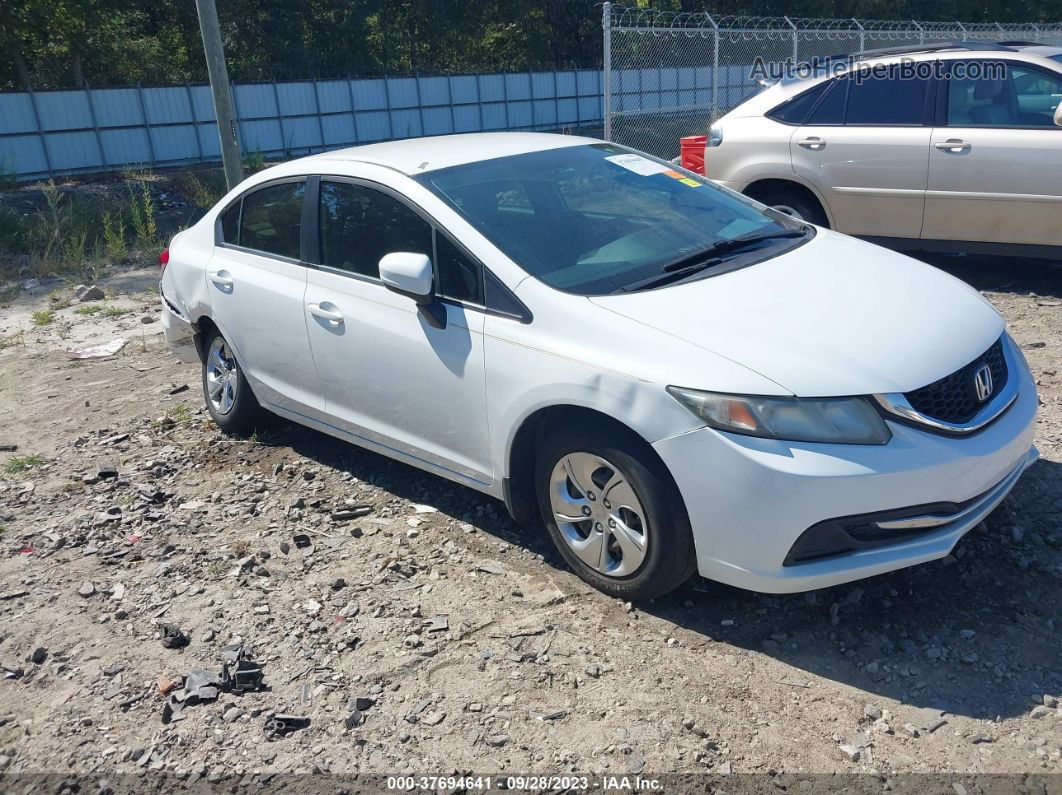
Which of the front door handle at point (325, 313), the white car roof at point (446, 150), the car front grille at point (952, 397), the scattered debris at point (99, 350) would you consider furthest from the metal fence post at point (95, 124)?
the car front grille at point (952, 397)

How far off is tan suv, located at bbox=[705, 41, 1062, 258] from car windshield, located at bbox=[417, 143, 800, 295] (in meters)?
3.05

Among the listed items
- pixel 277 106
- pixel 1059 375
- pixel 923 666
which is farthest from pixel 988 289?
pixel 277 106

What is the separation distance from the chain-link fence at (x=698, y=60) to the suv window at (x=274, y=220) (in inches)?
306

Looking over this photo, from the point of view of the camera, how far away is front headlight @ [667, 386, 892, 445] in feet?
9.86

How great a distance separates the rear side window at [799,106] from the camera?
7.61 meters

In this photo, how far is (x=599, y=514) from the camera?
351 centimetres

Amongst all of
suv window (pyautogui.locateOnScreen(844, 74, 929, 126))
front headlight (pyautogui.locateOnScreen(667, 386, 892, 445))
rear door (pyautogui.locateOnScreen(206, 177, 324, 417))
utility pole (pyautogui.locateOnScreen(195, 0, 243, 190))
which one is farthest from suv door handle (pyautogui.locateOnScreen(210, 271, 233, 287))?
suv window (pyautogui.locateOnScreen(844, 74, 929, 126))

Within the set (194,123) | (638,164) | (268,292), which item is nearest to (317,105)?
(194,123)

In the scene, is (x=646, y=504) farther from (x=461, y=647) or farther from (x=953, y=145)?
(x=953, y=145)

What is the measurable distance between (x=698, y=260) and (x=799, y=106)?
14.5ft

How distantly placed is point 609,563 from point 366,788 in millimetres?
1222

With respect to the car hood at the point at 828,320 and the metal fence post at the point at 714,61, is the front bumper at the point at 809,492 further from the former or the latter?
the metal fence post at the point at 714,61

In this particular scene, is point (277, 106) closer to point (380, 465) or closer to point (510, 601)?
point (380, 465)

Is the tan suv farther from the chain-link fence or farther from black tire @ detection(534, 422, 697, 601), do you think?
black tire @ detection(534, 422, 697, 601)
